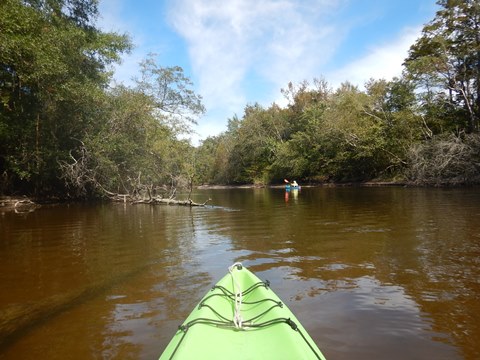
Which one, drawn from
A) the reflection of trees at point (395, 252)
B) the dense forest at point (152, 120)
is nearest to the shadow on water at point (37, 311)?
the reflection of trees at point (395, 252)

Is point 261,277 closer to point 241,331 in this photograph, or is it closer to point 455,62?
point 241,331

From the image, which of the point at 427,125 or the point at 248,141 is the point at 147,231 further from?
the point at 248,141

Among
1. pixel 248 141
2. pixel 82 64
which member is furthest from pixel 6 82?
pixel 248 141

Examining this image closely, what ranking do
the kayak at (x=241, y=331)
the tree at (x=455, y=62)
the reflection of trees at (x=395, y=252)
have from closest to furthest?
1. the kayak at (x=241, y=331)
2. the reflection of trees at (x=395, y=252)
3. the tree at (x=455, y=62)

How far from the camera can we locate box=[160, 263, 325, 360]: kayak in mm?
2516

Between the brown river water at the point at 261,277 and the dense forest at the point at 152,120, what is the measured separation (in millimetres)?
7868

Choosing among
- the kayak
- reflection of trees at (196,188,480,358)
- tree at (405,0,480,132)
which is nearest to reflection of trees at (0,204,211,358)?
the kayak

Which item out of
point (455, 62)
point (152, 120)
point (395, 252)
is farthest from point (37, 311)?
point (455, 62)

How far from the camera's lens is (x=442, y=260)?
6121 millimetres

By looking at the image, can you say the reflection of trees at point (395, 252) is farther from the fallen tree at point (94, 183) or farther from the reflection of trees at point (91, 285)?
the fallen tree at point (94, 183)

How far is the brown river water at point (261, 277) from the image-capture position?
138 inches

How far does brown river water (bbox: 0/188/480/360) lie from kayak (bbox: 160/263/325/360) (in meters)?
0.64

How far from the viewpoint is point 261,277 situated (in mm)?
5762

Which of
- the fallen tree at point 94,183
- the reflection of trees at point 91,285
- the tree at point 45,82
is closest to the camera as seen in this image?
the reflection of trees at point 91,285
